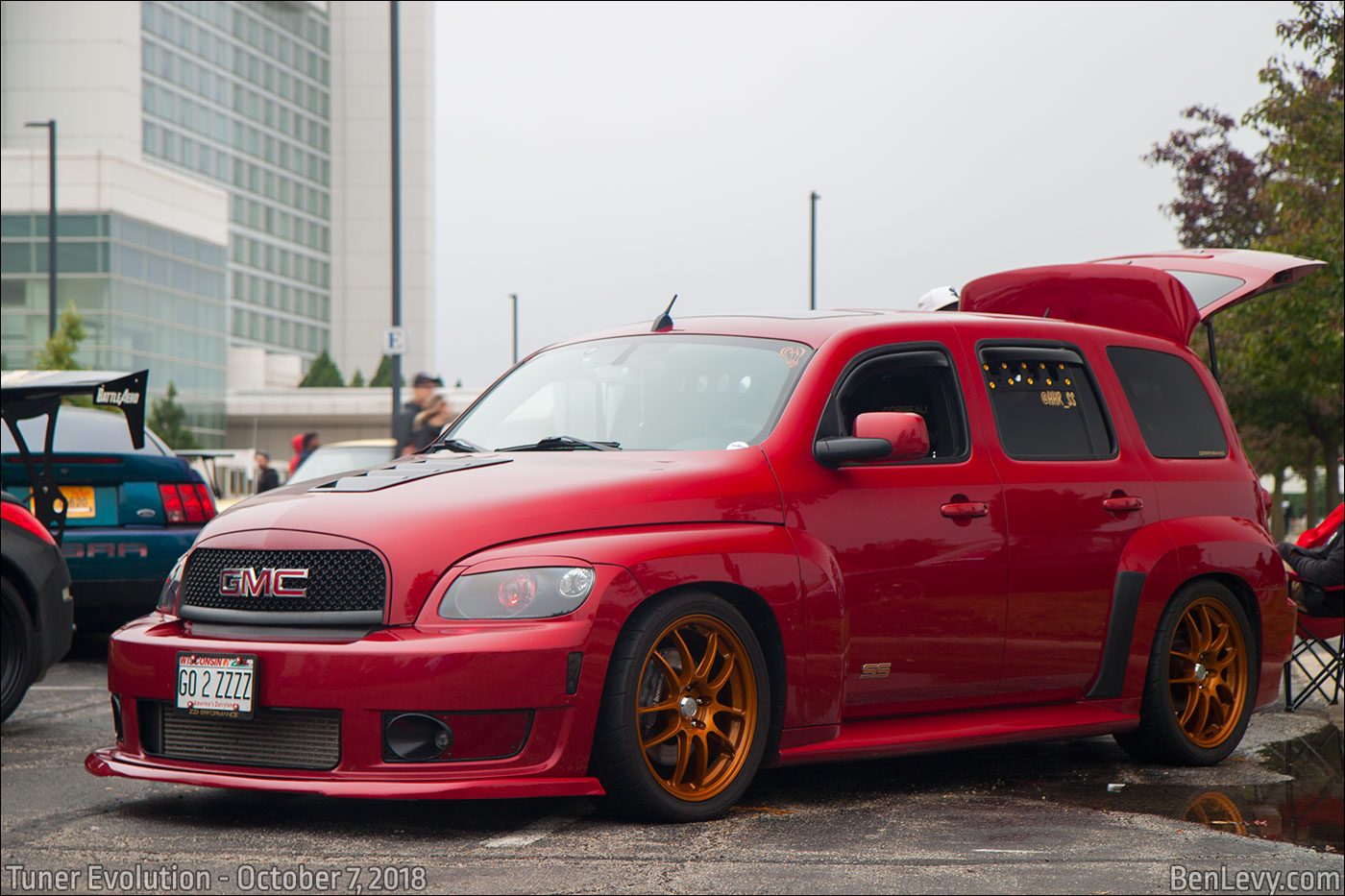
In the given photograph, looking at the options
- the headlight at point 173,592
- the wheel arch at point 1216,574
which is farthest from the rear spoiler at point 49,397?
the wheel arch at point 1216,574

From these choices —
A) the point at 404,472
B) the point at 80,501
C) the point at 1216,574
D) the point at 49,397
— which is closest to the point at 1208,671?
the point at 1216,574

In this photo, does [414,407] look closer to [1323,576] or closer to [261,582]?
[1323,576]

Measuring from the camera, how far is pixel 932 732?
5.63 metres

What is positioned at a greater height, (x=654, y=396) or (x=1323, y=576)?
(x=654, y=396)

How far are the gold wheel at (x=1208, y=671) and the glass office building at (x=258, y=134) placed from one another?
9182 cm

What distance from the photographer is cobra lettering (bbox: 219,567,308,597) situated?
16.2 feet

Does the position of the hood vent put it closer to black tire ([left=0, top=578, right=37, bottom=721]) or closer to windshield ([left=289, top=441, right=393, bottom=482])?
black tire ([left=0, top=578, right=37, bottom=721])

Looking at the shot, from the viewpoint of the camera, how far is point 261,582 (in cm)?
502

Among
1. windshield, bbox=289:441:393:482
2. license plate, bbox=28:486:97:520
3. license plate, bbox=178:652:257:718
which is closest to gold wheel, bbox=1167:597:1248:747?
license plate, bbox=178:652:257:718

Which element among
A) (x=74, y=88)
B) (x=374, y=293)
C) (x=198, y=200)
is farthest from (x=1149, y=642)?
(x=374, y=293)

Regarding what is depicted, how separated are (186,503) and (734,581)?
20.1 ft

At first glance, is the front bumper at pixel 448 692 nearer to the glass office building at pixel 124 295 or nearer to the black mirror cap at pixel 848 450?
the black mirror cap at pixel 848 450

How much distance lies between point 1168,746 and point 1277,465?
4185 centimetres

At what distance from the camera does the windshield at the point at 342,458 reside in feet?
50.9
